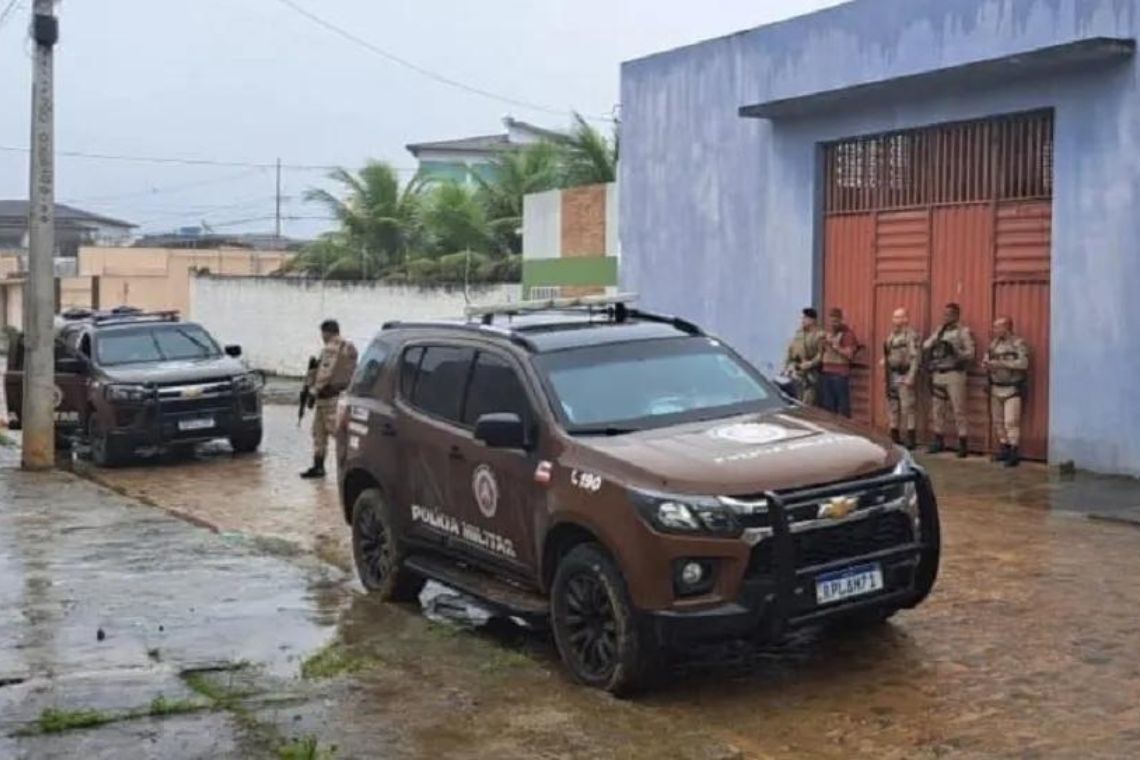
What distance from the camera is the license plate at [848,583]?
24.2ft

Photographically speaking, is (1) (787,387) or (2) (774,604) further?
(1) (787,387)

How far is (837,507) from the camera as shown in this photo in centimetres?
740

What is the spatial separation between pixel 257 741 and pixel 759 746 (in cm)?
215

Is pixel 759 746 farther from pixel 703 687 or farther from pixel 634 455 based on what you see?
pixel 634 455

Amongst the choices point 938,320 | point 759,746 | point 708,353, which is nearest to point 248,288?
point 938,320

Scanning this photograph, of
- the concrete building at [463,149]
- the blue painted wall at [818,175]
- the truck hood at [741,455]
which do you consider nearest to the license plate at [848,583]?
the truck hood at [741,455]

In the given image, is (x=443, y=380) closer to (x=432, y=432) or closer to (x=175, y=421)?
(x=432, y=432)

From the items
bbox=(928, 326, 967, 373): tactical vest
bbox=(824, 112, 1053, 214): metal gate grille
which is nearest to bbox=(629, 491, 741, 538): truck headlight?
bbox=(824, 112, 1053, 214): metal gate grille

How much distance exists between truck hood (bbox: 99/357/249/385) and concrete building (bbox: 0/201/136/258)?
209 feet

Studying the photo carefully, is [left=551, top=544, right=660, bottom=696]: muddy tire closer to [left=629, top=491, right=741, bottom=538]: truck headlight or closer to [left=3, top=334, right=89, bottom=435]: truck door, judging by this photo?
[left=629, top=491, right=741, bottom=538]: truck headlight

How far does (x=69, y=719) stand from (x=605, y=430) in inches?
112

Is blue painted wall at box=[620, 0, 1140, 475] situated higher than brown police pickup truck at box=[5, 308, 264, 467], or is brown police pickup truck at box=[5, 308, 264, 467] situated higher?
blue painted wall at box=[620, 0, 1140, 475]

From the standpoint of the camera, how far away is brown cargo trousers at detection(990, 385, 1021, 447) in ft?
51.4

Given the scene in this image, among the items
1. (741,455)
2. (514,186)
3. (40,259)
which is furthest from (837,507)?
(514,186)
